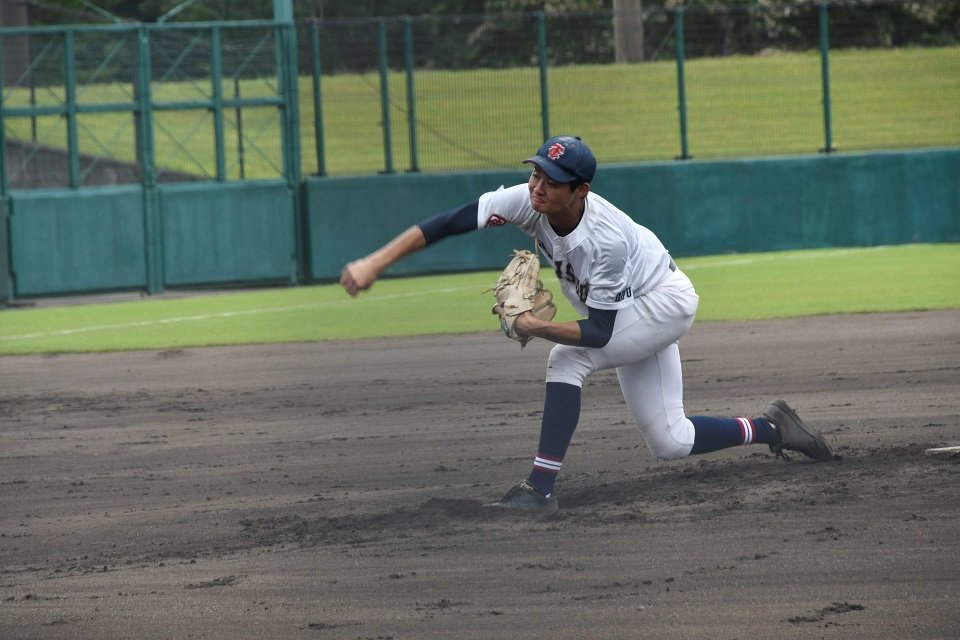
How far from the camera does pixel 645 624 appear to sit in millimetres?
4379

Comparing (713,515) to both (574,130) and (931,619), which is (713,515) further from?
(574,130)

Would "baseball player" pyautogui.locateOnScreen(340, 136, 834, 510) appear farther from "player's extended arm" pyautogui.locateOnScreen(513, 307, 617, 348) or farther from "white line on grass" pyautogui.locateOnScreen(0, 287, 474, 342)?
"white line on grass" pyautogui.locateOnScreen(0, 287, 474, 342)

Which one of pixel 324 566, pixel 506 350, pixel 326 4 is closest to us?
pixel 324 566

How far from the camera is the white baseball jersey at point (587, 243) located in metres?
5.57

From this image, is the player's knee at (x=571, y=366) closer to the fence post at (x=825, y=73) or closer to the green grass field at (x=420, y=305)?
the green grass field at (x=420, y=305)

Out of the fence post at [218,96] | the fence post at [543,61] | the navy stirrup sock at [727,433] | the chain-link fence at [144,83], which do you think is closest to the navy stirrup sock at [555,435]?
the navy stirrup sock at [727,433]

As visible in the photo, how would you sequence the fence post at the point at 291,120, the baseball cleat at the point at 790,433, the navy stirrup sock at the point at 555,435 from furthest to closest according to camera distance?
the fence post at the point at 291,120 → the baseball cleat at the point at 790,433 → the navy stirrup sock at the point at 555,435

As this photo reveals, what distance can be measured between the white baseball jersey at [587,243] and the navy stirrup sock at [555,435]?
0.43 m

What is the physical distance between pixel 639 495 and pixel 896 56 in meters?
20.0

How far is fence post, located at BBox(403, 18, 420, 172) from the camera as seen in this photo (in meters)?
18.2

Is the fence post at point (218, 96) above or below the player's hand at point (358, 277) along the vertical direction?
above

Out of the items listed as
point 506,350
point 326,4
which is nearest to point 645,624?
point 506,350

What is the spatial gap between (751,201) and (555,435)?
13.5 metres

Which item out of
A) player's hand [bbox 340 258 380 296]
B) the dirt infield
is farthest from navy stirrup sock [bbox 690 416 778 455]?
player's hand [bbox 340 258 380 296]
